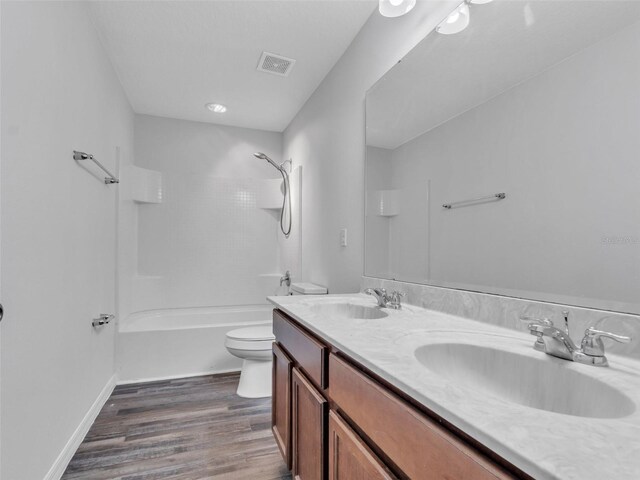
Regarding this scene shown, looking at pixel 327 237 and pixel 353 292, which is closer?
pixel 353 292

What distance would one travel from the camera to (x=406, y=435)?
62 centimetres

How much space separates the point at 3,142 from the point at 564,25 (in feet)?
5.65

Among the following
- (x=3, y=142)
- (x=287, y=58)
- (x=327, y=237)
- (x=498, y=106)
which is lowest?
(x=327, y=237)

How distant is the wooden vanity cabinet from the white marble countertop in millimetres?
40

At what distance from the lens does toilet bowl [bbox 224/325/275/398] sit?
2365 millimetres

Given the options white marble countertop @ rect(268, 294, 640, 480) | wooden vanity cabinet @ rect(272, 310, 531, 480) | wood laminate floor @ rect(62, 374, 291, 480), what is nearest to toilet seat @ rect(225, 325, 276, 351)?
wood laminate floor @ rect(62, 374, 291, 480)

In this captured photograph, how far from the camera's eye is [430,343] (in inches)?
34.5

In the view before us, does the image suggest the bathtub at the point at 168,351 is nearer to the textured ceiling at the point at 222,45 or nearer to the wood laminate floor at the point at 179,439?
the wood laminate floor at the point at 179,439

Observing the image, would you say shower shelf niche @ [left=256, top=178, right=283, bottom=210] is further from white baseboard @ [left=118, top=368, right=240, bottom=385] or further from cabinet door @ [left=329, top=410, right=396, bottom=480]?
cabinet door @ [left=329, top=410, right=396, bottom=480]

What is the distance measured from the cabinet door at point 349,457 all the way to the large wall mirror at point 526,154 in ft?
2.11

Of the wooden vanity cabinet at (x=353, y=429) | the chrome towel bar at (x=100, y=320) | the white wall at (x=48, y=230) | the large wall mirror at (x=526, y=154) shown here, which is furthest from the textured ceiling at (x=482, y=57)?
the chrome towel bar at (x=100, y=320)

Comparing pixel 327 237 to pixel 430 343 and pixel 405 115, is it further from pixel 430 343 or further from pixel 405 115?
pixel 430 343

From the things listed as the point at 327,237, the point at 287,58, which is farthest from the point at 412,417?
the point at 287,58

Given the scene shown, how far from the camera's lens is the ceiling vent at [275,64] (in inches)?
90.7
